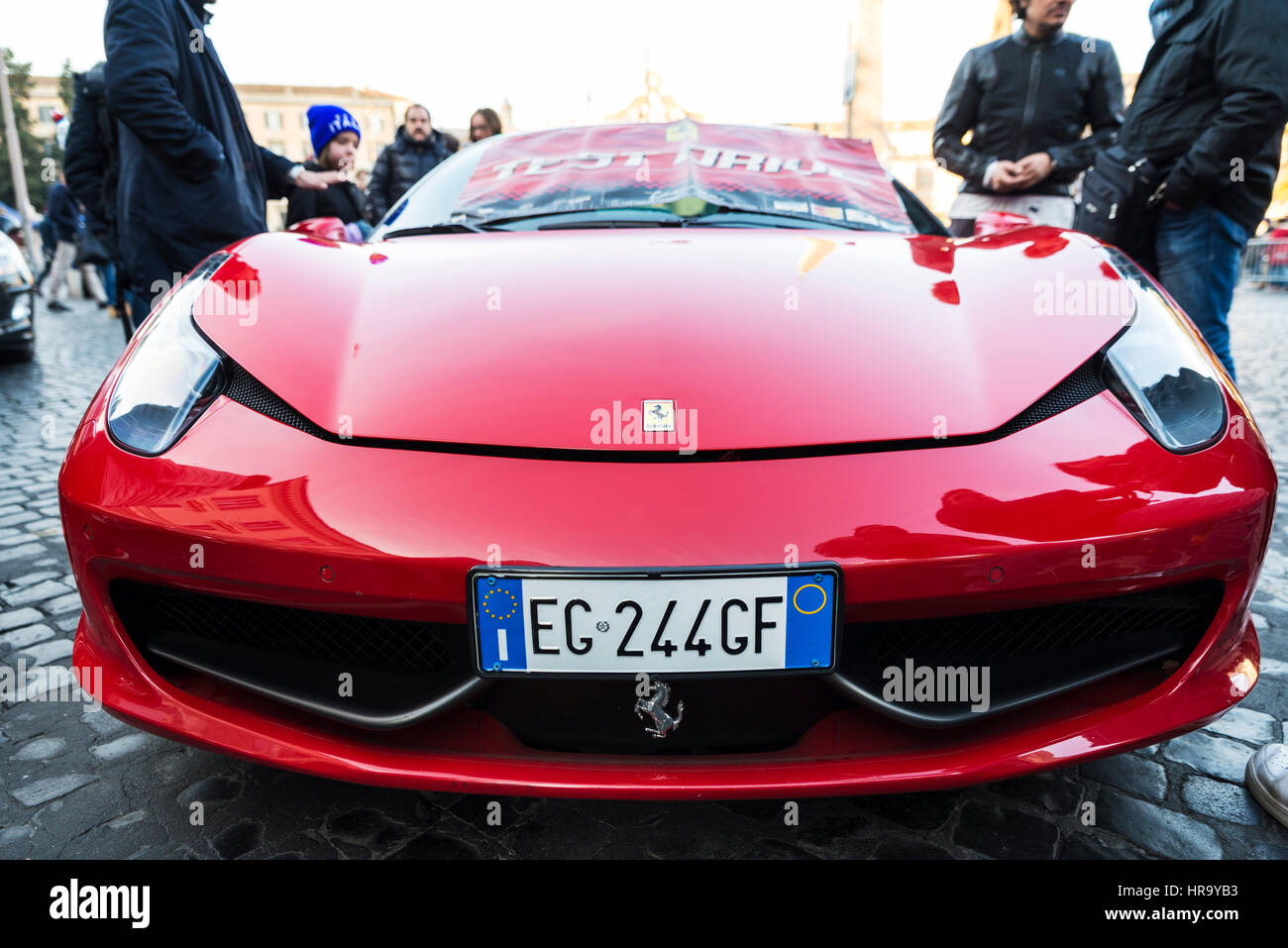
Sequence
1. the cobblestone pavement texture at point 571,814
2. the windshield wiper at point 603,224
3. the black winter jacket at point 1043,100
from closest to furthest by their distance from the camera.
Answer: the cobblestone pavement texture at point 571,814 → the windshield wiper at point 603,224 → the black winter jacket at point 1043,100

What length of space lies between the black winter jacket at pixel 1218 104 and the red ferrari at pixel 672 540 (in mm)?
1718

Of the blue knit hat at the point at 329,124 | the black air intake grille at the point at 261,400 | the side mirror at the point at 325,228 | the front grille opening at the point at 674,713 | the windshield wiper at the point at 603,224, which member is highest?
the blue knit hat at the point at 329,124

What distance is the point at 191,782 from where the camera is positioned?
1.48m

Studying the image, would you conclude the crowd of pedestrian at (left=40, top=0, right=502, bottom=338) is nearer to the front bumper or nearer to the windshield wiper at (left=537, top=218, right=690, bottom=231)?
the windshield wiper at (left=537, top=218, right=690, bottom=231)

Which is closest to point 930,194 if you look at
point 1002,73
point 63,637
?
point 1002,73

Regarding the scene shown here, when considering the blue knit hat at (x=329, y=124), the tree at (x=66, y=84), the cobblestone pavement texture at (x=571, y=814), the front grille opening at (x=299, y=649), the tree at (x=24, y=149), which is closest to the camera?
the front grille opening at (x=299, y=649)

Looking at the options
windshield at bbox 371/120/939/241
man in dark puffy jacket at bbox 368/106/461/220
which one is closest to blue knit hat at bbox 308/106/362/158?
man in dark puffy jacket at bbox 368/106/461/220

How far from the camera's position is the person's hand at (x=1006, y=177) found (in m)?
3.42

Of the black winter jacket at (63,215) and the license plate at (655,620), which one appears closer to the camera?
the license plate at (655,620)

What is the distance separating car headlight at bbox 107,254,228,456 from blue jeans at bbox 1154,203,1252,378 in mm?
2871

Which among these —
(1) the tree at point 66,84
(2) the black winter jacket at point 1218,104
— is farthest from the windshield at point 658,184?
(1) the tree at point 66,84

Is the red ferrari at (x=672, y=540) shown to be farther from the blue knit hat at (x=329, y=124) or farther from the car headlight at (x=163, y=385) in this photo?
the blue knit hat at (x=329, y=124)

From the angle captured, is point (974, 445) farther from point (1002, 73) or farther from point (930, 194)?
point (930, 194)
